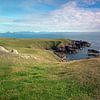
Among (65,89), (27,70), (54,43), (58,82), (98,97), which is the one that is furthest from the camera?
(54,43)

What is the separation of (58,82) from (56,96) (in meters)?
4.27

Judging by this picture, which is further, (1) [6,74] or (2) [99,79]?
(1) [6,74]

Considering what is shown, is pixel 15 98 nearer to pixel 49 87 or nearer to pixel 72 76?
pixel 49 87

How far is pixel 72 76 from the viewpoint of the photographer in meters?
30.8

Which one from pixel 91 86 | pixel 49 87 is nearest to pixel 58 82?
pixel 49 87

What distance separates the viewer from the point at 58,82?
29344 mm

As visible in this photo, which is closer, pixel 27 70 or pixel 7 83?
pixel 7 83

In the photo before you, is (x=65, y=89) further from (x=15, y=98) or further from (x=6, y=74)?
(x=6, y=74)

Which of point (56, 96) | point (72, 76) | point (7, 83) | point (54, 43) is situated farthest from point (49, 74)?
point (54, 43)

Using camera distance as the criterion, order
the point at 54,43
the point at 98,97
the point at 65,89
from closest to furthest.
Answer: the point at 98,97, the point at 65,89, the point at 54,43

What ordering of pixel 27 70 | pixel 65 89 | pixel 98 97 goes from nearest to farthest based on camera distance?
1. pixel 98 97
2. pixel 65 89
3. pixel 27 70

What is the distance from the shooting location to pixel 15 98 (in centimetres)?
2488

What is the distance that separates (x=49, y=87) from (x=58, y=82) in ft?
6.49

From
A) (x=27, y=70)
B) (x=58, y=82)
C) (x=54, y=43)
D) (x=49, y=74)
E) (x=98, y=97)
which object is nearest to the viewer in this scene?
(x=98, y=97)
